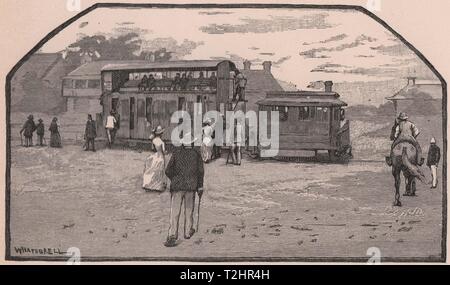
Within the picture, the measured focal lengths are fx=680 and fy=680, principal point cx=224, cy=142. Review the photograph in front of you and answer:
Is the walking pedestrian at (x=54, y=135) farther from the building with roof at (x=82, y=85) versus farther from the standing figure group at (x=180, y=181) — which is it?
the standing figure group at (x=180, y=181)

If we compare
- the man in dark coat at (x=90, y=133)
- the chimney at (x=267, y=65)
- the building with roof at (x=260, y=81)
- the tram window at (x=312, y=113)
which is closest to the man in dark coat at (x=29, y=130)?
the man in dark coat at (x=90, y=133)

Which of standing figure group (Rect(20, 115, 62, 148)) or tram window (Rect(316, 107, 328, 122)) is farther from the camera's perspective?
tram window (Rect(316, 107, 328, 122))

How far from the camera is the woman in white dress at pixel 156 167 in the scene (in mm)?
6121

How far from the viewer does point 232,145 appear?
20.4 feet

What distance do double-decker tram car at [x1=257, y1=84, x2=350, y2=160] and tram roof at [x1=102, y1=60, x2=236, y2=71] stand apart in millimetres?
573

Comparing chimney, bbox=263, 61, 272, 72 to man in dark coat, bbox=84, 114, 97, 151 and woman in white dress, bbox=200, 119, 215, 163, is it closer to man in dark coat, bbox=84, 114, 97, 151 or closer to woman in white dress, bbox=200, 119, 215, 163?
woman in white dress, bbox=200, 119, 215, 163

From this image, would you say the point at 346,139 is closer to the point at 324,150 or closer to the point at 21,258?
A: the point at 324,150

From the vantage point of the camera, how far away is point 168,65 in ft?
20.5

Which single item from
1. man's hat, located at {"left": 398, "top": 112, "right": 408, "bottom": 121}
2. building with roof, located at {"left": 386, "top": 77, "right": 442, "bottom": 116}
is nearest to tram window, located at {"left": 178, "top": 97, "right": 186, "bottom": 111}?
building with roof, located at {"left": 386, "top": 77, "right": 442, "bottom": 116}

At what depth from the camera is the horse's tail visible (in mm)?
6195

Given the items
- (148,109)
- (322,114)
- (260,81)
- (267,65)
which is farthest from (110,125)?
(322,114)

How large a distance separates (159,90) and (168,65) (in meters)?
0.26

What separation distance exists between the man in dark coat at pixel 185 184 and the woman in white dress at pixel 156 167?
8cm
